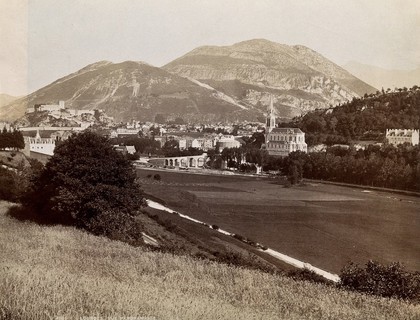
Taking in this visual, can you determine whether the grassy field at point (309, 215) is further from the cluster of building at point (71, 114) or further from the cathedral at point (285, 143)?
the cluster of building at point (71, 114)

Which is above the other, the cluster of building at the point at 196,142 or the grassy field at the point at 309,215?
the cluster of building at the point at 196,142

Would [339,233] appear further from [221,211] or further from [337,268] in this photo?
[221,211]

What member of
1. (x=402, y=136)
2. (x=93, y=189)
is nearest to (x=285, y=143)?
(x=402, y=136)

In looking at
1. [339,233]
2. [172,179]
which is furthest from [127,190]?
[339,233]

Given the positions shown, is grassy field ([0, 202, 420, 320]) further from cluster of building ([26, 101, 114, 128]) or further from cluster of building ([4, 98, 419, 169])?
cluster of building ([26, 101, 114, 128])

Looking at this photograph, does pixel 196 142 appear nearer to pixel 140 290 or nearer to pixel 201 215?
pixel 201 215

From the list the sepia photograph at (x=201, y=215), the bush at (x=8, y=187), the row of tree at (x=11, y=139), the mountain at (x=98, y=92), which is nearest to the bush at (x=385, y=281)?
the sepia photograph at (x=201, y=215)
